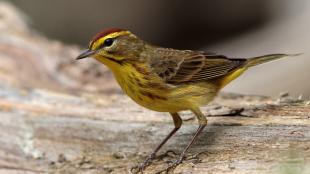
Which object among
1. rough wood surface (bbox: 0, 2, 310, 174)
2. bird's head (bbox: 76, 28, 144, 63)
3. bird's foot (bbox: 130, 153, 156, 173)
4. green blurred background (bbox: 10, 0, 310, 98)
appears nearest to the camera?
rough wood surface (bbox: 0, 2, 310, 174)

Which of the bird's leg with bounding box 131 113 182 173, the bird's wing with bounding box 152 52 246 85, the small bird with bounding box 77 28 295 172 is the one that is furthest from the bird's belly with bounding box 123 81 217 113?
the bird's leg with bounding box 131 113 182 173

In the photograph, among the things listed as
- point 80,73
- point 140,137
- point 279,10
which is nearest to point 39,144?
point 140,137

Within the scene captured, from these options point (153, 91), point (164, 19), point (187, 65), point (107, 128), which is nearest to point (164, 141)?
point (153, 91)

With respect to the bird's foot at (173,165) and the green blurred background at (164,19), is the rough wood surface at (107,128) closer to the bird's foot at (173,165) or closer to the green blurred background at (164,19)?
the bird's foot at (173,165)

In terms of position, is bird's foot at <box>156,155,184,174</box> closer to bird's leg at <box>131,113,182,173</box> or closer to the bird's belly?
bird's leg at <box>131,113,182,173</box>

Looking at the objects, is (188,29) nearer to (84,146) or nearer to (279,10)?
(279,10)

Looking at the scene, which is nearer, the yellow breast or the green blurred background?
the yellow breast
